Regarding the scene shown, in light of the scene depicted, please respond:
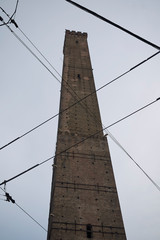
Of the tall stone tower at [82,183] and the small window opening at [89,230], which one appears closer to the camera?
the small window opening at [89,230]

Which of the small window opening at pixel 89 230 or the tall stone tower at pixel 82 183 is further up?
the tall stone tower at pixel 82 183

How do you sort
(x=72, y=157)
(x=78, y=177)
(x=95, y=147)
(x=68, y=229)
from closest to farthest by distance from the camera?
(x=68, y=229)
(x=78, y=177)
(x=72, y=157)
(x=95, y=147)

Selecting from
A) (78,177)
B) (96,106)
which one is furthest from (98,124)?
(78,177)

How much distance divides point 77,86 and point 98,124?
3.84 metres

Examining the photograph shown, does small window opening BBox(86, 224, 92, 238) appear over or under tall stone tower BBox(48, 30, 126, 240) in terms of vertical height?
under

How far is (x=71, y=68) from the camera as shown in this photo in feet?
60.7

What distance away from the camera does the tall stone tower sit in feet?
29.9

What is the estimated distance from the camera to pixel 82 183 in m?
10.6

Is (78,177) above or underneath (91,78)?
underneath

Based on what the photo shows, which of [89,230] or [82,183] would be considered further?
[82,183]

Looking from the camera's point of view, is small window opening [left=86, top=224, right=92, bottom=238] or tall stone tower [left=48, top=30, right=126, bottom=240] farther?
tall stone tower [left=48, top=30, right=126, bottom=240]

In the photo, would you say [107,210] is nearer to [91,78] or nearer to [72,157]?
[72,157]

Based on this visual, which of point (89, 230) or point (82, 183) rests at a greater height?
point (82, 183)

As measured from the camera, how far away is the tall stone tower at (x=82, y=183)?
9109 mm
